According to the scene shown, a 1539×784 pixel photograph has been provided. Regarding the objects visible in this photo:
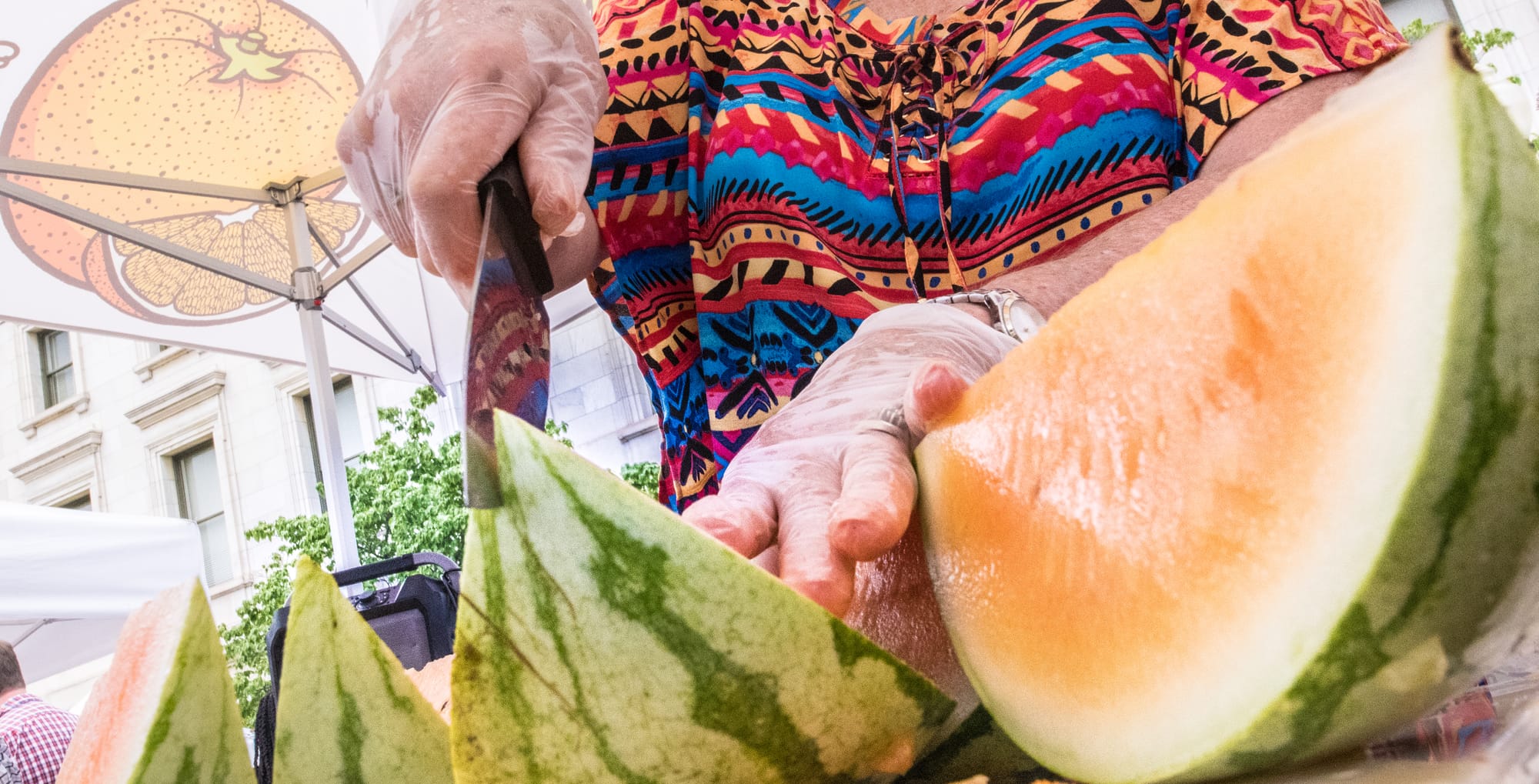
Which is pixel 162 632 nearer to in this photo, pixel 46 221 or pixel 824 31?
pixel 824 31

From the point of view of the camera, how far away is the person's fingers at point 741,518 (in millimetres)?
496

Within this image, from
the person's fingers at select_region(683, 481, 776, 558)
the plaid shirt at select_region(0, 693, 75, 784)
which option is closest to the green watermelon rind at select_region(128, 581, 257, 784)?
the person's fingers at select_region(683, 481, 776, 558)

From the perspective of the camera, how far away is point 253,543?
16922 mm

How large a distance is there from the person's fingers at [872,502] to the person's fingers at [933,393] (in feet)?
0.08

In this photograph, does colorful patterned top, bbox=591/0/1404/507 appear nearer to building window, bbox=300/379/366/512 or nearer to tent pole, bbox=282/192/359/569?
tent pole, bbox=282/192/359/569

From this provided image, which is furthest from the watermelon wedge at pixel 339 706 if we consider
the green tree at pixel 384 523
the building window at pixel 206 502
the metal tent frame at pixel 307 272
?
the building window at pixel 206 502

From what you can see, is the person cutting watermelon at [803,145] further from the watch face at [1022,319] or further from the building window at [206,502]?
the building window at [206,502]

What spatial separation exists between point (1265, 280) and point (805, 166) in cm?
102

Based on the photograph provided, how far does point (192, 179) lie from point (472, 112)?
5330mm

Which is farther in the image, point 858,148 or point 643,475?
point 643,475

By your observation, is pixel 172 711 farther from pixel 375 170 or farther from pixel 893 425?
pixel 375 170

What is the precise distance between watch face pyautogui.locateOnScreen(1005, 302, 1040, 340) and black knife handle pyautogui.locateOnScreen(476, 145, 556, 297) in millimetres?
474

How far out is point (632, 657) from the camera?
1.36 feet

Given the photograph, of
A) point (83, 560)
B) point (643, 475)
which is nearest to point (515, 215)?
point (83, 560)
